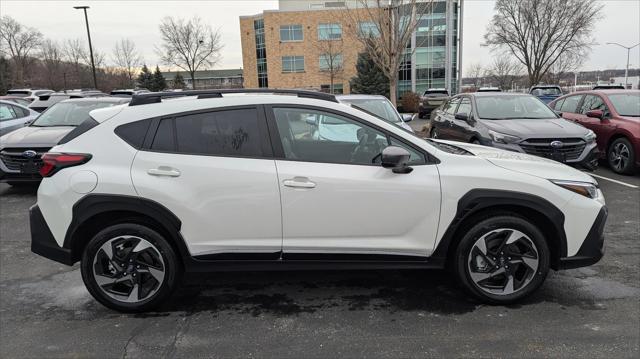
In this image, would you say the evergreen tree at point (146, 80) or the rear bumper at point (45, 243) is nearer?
the rear bumper at point (45, 243)

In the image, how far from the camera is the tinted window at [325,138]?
11.3 feet

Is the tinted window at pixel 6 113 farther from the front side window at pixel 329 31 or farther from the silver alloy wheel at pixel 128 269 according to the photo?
the front side window at pixel 329 31

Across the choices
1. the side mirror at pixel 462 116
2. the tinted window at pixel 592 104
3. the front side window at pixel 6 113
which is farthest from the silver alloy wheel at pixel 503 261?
the front side window at pixel 6 113

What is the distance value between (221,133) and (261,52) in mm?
55404

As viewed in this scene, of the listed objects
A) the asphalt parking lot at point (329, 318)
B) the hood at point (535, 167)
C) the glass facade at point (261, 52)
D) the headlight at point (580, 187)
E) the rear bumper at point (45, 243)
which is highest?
the glass facade at point (261, 52)

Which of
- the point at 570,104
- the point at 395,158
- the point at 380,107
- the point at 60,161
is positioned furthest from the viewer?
the point at 570,104

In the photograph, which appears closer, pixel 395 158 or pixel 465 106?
pixel 395 158

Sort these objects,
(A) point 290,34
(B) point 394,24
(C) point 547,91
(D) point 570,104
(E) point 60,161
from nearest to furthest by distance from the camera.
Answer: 1. (E) point 60,161
2. (D) point 570,104
3. (B) point 394,24
4. (C) point 547,91
5. (A) point 290,34

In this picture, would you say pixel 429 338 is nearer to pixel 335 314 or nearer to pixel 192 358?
pixel 335 314

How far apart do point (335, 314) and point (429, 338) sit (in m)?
0.74

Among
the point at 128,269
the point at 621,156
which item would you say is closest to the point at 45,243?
the point at 128,269

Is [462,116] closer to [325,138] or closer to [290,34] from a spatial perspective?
[325,138]

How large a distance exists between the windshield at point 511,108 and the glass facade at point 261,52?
49.7 meters

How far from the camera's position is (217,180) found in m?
3.29
